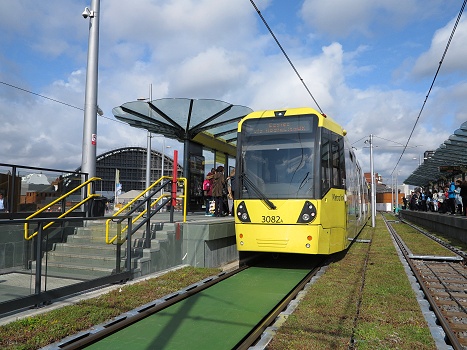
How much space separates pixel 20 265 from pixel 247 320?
3.16 m

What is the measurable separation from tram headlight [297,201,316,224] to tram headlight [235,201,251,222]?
3.86 ft

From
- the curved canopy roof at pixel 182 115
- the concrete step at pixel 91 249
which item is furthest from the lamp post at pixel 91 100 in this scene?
the concrete step at pixel 91 249

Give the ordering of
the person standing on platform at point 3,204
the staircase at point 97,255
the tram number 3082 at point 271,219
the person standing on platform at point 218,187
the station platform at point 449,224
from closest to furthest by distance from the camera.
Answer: the staircase at point 97,255
the tram number 3082 at point 271,219
the person standing on platform at point 3,204
the person standing on platform at point 218,187
the station platform at point 449,224

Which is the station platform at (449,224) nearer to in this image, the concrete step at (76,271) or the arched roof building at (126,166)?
the concrete step at (76,271)

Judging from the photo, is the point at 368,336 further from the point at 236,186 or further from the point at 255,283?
the point at 236,186

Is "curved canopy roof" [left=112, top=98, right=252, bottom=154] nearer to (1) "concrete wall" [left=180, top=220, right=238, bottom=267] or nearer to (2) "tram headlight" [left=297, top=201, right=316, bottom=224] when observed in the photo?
(1) "concrete wall" [left=180, top=220, right=238, bottom=267]

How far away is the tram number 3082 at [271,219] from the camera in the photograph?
8.98m

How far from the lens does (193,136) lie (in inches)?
653

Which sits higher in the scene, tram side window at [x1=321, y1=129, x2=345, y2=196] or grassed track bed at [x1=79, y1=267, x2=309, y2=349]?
tram side window at [x1=321, y1=129, x2=345, y2=196]

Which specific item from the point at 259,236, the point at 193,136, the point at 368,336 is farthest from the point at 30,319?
the point at 193,136

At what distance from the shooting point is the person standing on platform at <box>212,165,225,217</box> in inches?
544

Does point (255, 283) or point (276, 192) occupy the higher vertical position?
point (276, 192)

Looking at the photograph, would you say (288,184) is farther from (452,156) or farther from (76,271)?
(452,156)

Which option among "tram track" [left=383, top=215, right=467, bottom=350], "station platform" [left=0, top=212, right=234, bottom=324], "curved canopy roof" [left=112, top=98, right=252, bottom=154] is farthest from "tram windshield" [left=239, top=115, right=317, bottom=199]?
"curved canopy roof" [left=112, top=98, right=252, bottom=154]
